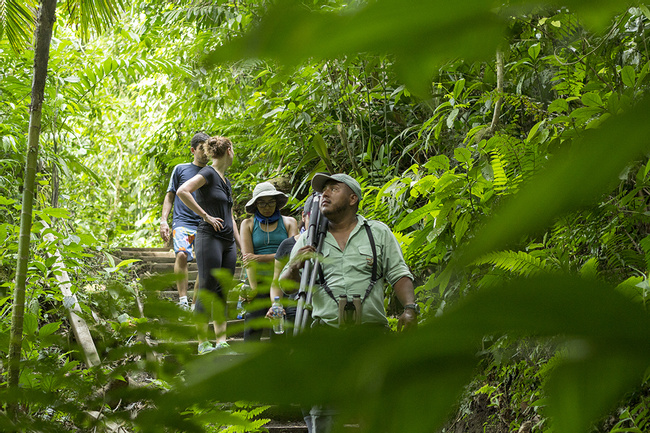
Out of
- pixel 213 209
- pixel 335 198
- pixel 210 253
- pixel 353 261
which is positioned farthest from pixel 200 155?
pixel 353 261

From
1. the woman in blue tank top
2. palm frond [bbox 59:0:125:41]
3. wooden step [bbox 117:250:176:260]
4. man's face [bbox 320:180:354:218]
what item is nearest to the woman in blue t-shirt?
the woman in blue tank top

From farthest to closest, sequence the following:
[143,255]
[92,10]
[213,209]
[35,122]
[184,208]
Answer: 1. [143,255]
2. [184,208]
3. [213,209]
4. [92,10]
5. [35,122]

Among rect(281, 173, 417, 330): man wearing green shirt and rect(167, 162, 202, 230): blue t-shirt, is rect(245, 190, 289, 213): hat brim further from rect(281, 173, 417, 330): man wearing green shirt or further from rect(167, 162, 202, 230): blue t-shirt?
rect(281, 173, 417, 330): man wearing green shirt

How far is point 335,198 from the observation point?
3.52 meters

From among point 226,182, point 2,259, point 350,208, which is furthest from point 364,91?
point 2,259

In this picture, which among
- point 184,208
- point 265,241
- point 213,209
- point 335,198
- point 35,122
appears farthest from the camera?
point 184,208

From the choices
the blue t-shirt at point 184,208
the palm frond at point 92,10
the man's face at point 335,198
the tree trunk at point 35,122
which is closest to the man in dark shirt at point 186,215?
the blue t-shirt at point 184,208

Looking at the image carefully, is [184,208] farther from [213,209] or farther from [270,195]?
[270,195]

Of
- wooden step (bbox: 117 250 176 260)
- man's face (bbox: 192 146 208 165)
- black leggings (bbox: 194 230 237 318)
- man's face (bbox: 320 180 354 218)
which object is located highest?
man's face (bbox: 192 146 208 165)

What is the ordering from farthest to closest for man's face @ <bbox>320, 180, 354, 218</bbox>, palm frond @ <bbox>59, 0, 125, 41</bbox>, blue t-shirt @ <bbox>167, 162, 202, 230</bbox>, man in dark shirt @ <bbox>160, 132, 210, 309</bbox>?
blue t-shirt @ <bbox>167, 162, 202, 230</bbox>, man in dark shirt @ <bbox>160, 132, 210, 309</bbox>, palm frond @ <bbox>59, 0, 125, 41</bbox>, man's face @ <bbox>320, 180, 354, 218</bbox>

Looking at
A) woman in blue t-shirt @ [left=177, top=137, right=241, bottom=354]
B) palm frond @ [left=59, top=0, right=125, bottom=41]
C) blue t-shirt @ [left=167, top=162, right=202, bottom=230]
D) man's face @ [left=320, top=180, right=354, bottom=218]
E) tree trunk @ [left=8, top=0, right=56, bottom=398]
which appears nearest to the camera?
tree trunk @ [left=8, top=0, right=56, bottom=398]

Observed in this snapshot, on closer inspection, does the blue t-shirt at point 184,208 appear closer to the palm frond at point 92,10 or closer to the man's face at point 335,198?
the palm frond at point 92,10

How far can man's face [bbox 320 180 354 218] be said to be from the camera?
11.4ft

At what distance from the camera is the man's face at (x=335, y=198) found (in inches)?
137
